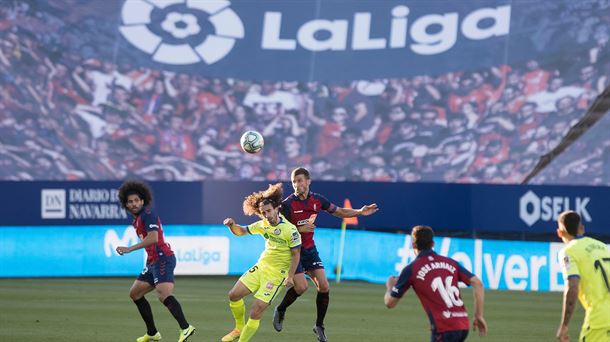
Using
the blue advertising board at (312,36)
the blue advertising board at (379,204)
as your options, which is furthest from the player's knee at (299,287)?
the blue advertising board at (312,36)

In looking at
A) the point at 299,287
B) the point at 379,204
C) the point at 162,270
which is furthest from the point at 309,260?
the point at 379,204

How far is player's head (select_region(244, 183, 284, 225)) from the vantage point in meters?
13.4

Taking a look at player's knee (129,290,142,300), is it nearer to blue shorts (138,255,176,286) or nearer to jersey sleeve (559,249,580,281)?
blue shorts (138,255,176,286)

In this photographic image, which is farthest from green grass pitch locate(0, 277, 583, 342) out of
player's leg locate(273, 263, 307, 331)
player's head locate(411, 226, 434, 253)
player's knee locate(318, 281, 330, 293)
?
player's head locate(411, 226, 434, 253)

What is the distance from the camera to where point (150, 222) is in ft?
43.8

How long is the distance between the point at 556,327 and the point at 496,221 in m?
9.12

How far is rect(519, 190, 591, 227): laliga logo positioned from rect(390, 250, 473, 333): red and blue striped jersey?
54.2 ft

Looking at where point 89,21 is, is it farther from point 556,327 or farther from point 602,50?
point 556,327

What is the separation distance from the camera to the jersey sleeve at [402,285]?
9.38m

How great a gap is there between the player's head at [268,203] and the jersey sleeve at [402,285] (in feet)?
13.3

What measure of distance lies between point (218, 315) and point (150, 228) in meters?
5.15

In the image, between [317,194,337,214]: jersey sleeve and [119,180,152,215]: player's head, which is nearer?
[119,180,152,215]: player's head

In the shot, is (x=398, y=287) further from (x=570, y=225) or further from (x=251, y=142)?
(x=251, y=142)

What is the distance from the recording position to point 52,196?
26.8 metres
